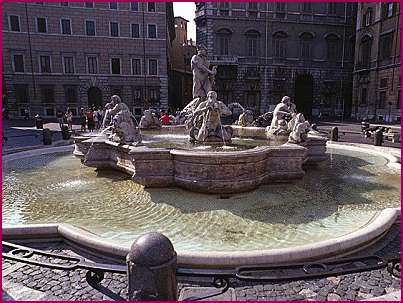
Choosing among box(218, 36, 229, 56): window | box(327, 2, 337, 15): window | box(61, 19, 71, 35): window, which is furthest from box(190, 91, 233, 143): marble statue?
box(327, 2, 337, 15): window

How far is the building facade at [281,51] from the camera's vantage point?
3722cm

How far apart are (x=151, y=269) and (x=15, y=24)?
37.3 meters

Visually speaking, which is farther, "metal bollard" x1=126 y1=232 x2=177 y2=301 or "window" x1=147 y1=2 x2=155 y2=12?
"window" x1=147 y1=2 x2=155 y2=12

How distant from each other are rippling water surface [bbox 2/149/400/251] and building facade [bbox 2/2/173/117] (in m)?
28.6

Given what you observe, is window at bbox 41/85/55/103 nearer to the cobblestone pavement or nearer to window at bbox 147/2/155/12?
window at bbox 147/2/155/12

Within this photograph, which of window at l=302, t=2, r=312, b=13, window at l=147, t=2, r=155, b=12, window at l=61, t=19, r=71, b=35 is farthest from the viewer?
window at l=302, t=2, r=312, b=13

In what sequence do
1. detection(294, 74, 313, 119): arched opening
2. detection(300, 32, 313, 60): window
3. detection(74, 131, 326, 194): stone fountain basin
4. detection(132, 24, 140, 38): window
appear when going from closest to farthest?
detection(74, 131, 326, 194): stone fountain basin, detection(132, 24, 140, 38): window, detection(300, 32, 313, 60): window, detection(294, 74, 313, 119): arched opening

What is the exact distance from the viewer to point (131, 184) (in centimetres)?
722

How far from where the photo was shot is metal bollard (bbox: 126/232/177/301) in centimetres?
252

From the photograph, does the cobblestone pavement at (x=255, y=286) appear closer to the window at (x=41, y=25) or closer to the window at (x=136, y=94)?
the window at (x=136, y=94)

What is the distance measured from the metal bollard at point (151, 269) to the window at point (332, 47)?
→ 42661 mm

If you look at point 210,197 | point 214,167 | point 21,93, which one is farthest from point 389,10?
point 21,93

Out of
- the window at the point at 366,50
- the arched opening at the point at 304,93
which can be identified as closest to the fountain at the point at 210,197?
the window at the point at 366,50

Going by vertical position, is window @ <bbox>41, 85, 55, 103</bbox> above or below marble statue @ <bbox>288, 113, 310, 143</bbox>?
above
